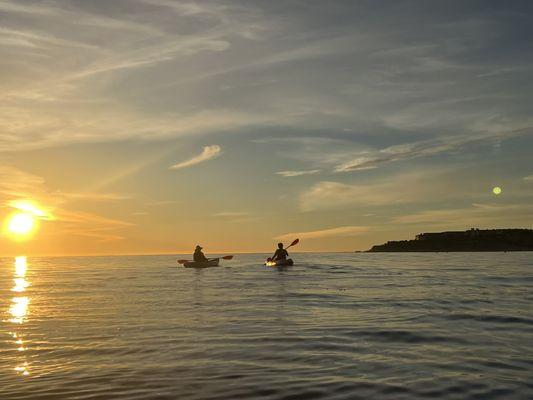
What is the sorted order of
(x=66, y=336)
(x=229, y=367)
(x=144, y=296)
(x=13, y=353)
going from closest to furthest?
(x=229, y=367)
(x=13, y=353)
(x=66, y=336)
(x=144, y=296)

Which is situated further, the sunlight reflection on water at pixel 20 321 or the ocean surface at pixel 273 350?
the sunlight reflection on water at pixel 20 321

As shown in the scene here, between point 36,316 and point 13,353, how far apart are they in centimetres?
835

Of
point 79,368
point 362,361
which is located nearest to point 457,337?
point 362,361

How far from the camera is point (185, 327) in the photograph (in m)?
16.7

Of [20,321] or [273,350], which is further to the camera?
[20,321]

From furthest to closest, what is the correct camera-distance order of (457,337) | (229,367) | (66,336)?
(66,336)
(457,337)
(229,367)

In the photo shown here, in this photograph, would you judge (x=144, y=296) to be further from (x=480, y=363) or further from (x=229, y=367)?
(x=480, y=363)

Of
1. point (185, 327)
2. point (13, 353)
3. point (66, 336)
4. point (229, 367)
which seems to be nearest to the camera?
point (229, 367)

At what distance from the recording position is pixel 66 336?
1534cm

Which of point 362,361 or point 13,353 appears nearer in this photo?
point 362,361

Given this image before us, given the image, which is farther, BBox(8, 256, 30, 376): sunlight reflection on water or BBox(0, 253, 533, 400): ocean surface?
BBox(8, 256, 30, 376): sunlight reflection on water

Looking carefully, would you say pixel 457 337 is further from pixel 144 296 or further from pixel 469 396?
pixel 144 296

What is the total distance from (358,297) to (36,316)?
15.8 m

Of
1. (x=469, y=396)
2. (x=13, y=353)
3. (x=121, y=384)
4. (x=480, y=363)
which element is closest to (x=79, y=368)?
(x=121, y=384)
